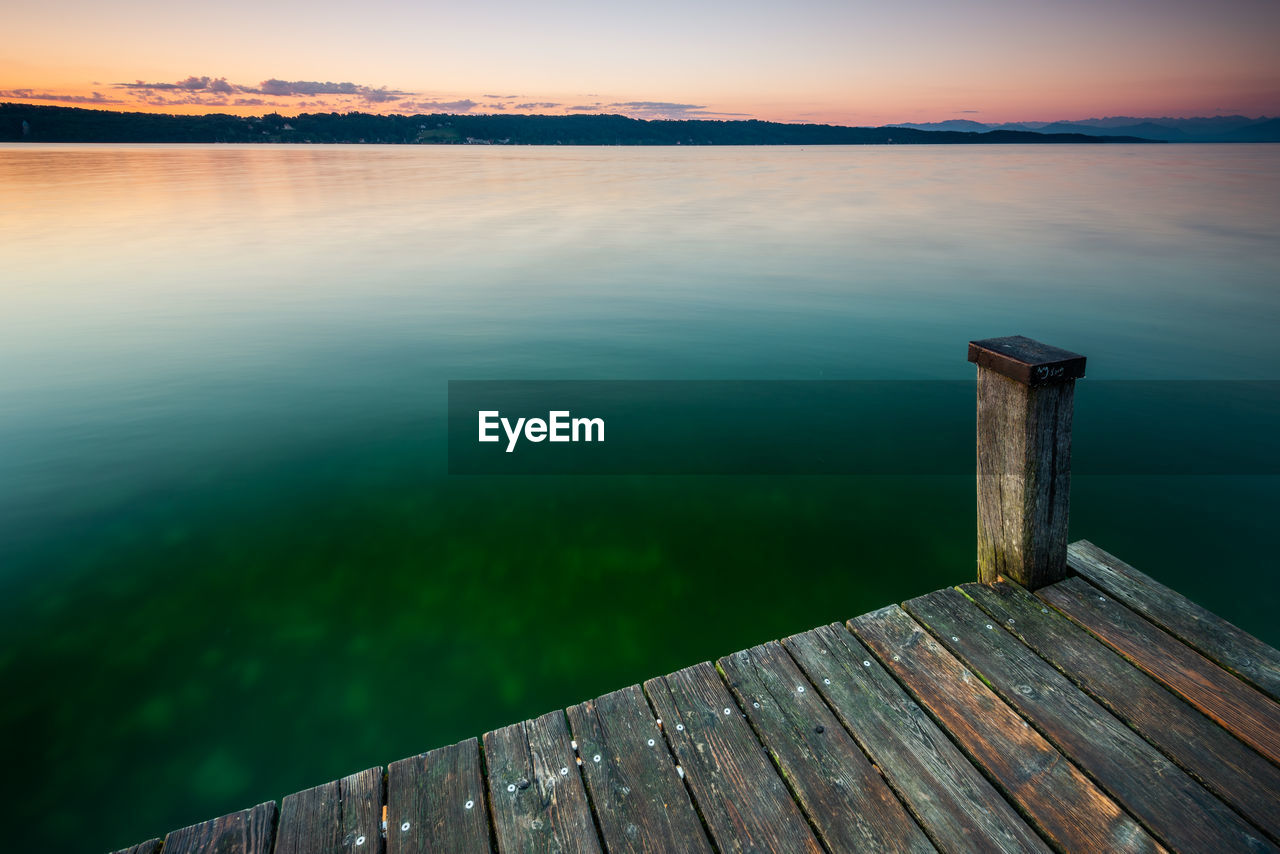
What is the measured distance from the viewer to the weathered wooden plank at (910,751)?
263cm

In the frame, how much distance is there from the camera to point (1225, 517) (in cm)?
671

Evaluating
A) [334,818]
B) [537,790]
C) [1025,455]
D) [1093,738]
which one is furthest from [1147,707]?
[334,818]

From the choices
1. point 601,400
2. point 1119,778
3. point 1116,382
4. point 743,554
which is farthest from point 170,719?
point 1116,382

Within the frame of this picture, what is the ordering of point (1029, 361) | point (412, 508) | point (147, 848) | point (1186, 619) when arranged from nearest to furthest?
point (147, 848) < point (1029, 361) < point (1186, 619) < point (412, 508)

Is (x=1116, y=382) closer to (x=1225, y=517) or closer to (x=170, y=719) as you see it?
(x=1225, y=517)

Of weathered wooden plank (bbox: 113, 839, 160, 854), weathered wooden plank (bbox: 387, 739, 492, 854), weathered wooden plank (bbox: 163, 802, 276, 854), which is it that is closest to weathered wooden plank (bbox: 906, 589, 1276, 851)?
weathered wooden plank (bbox: 387, 739, 492, 854)

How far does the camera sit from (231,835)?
267 cm

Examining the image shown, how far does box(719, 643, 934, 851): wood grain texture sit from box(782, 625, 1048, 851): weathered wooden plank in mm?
68

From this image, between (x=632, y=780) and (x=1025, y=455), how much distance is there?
107 inches

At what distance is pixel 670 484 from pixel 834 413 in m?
3.28

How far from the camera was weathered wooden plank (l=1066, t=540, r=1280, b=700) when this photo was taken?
3312mm

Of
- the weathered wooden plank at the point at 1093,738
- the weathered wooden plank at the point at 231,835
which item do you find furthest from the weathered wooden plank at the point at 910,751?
the weathered wooden plank at the point at 231,835

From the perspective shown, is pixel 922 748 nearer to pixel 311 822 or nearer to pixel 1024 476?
pixel 1024 476

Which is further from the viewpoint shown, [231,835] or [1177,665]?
[1177,665]
